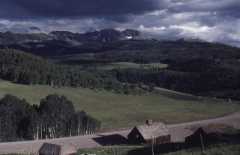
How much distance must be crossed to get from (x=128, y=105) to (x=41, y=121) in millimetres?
58415

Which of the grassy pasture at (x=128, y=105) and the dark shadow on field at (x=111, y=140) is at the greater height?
the grassy pasture at (x=128, y=105)

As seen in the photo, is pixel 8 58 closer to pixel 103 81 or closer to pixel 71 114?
pixel 103 81

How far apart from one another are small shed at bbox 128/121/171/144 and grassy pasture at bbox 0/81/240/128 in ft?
78.8

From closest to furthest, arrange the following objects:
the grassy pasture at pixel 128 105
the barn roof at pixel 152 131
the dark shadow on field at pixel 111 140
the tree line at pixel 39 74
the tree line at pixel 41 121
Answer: the dark shadow on field at pixel 111 140 → the barn roof at pixel 152 131 → the tree line at pixel 41 121 → the grassy pasture at pixel 128 105 → the tree line at pixel 39 74

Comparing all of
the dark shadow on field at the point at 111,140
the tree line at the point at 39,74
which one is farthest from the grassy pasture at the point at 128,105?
the dark shadow on field at the point at 111,140

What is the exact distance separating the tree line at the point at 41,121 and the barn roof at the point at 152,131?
53.5ft

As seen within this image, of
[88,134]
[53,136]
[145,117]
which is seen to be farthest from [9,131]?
[145,117]

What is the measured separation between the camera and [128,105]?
141625mm

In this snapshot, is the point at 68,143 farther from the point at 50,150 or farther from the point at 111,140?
the point at 111,140

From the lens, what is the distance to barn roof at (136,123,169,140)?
249 feet

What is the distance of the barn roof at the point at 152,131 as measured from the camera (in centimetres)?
7587

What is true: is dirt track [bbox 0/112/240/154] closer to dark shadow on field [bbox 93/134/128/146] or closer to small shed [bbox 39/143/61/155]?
dark shadow on field [bbox 93/134/128/146]

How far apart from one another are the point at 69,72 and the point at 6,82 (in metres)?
26.3

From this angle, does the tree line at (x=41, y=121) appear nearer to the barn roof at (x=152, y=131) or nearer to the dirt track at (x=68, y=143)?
the dirt track at (x=68, y=143)
